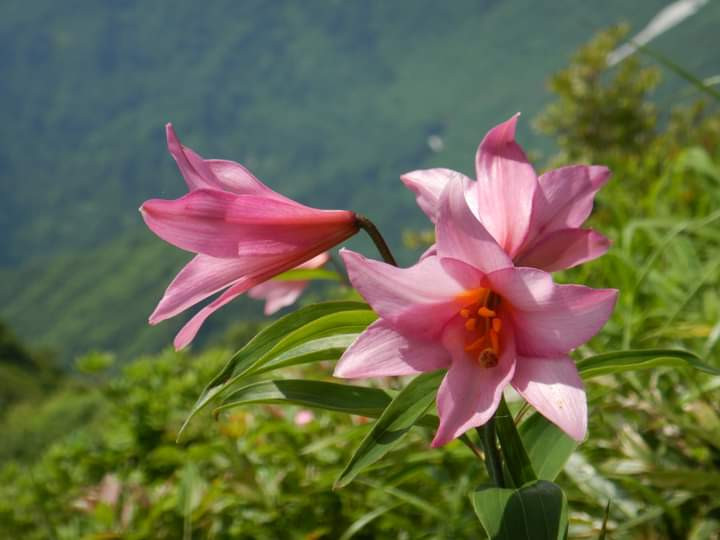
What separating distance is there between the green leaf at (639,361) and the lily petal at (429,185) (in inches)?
8.5

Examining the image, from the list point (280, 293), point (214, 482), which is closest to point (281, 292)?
point (280, 293)

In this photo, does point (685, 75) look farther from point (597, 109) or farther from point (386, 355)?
point (597, 109)

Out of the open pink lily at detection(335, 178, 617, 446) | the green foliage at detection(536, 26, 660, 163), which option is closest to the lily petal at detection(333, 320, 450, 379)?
the open pink lily at detection(335, 178, 617, 446)

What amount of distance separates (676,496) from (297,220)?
0.88m

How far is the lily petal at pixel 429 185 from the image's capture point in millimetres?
786

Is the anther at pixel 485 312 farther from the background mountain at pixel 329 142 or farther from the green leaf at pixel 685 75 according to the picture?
the background mountain at pixel 329 142

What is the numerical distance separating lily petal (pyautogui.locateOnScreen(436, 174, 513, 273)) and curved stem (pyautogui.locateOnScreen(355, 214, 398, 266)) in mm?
107

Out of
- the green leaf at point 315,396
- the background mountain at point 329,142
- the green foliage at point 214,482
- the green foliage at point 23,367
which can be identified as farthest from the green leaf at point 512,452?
the background mountain at point 329,142

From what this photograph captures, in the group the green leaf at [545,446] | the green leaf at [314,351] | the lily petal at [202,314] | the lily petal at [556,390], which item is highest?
the lily petal at [202,314]

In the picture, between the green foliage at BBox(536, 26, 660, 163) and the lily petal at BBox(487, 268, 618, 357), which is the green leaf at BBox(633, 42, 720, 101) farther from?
the green foliage at BBox(536, 26, 660, 163)

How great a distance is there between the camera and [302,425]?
1671 millimetres

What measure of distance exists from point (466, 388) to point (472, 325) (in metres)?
0.06

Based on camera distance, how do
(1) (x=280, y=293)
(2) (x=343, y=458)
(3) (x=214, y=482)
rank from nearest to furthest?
(1) (x=280, y=293)
(3) (x=214, y=482)
(2) (x=343, y=458)

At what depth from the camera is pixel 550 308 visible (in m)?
0.63
